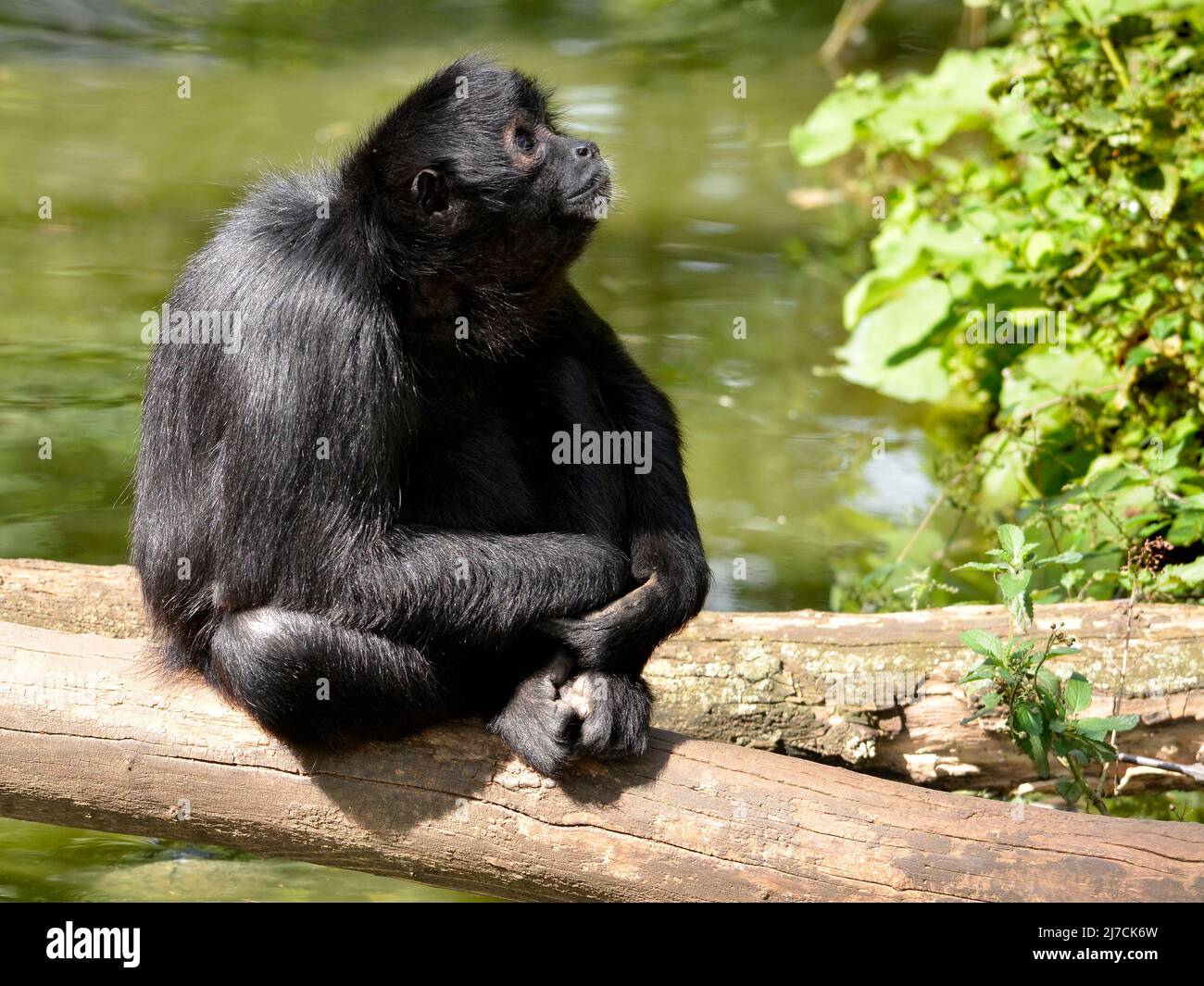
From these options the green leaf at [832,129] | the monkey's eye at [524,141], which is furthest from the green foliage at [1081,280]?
the monkey's eye at [524,141]

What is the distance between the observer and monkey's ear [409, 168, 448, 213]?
502cm

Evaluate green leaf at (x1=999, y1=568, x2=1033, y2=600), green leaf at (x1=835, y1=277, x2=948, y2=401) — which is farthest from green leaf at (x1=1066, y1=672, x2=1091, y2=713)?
green leaf at (x1=835, y1=277, x2=948, y2=401)

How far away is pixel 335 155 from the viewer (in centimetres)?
946

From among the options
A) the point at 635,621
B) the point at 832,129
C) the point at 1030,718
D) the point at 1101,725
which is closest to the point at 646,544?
the point at 635,621

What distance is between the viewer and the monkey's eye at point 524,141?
5.14 meters

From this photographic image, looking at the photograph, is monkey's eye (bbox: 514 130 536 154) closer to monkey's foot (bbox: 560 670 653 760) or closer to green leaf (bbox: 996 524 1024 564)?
monkey's foot (bbox: 560 670 653 760)

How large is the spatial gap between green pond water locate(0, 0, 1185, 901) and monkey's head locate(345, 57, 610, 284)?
823 mm

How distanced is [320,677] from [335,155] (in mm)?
5659

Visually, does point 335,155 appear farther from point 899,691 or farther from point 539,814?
point 539,814

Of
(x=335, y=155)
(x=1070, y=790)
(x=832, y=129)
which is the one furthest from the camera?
(x=832, y=129)

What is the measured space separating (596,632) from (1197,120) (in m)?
5.02

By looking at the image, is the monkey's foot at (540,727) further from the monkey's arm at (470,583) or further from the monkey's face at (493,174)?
the monkey's face at (493,174)

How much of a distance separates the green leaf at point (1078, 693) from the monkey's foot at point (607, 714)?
1.48m

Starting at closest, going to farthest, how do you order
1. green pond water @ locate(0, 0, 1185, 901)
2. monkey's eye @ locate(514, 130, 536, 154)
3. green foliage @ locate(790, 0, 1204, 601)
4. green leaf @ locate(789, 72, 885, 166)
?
monkey's eye @ locate(514, 130, 536, 154)
green foliage @ locate(790, 0, 1204, 601)
green pond water @ locate(0, 0, 1185, 901)
green leaf @ locate(789, 72, 885, 166)
